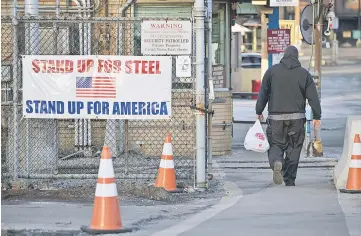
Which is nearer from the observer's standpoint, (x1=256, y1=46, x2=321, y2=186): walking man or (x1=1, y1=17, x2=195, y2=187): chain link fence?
(x1=1, y1=17, x2=195, y2=187): chain link fence

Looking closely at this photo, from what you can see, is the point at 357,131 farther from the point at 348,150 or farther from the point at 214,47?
the point at 214,47

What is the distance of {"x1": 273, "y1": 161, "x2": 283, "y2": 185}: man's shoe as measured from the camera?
41.4 ft

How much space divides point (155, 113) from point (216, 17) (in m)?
5.72

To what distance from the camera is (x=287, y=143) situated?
12898mm

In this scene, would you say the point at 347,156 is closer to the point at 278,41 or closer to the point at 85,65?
the point at 85,65

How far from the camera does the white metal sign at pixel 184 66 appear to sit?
39.4 feet

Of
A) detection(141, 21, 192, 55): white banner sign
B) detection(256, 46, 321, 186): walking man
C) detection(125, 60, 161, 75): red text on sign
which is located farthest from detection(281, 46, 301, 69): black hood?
detection(125, 60, 161, 75): red text on sign

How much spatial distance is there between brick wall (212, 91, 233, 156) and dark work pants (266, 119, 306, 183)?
4.11 m

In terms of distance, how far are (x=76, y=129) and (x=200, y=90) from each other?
4.47 meters

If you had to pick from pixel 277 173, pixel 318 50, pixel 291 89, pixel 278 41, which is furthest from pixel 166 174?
pixel 278 41

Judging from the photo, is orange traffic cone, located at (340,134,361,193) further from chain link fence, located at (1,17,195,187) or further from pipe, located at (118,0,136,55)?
pipe, located at (118,0,136,55)

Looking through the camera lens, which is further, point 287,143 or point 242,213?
point 287,143

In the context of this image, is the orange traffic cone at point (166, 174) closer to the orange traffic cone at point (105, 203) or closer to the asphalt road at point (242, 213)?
the asphalt road at point (242, 213)

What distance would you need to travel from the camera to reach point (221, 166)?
15.7 metres
